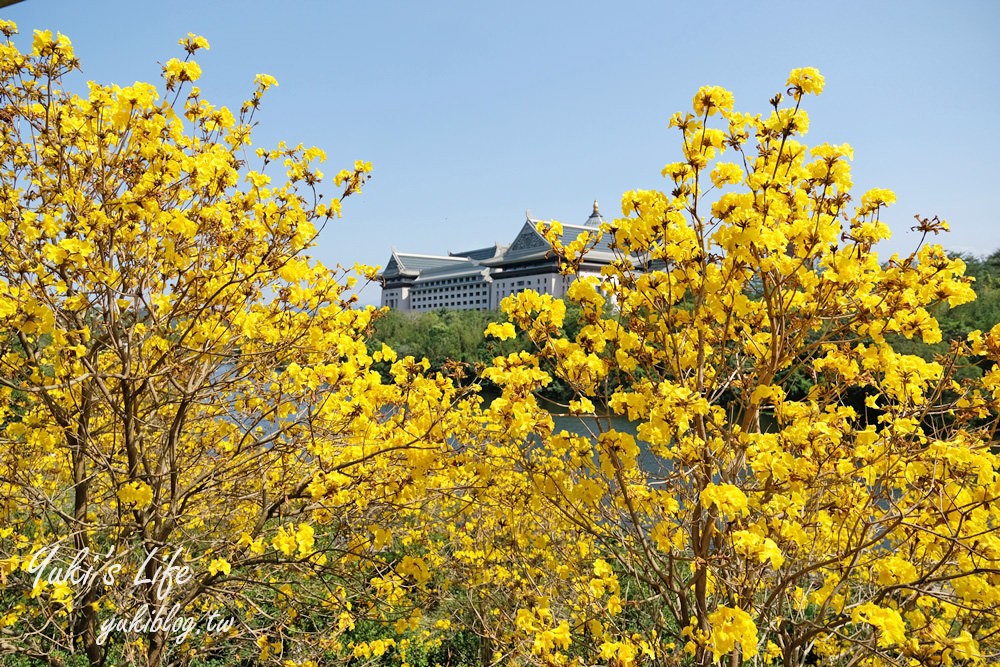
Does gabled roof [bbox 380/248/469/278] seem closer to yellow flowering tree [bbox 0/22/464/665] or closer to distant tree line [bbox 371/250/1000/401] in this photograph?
distant tree line [bbox 371/250/1000/401]

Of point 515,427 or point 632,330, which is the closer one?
point 515,427

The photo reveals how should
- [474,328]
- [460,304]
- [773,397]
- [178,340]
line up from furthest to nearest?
Result: [460,304], [474,328], [178,340], [773,397]

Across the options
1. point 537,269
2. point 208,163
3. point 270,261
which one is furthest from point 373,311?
point 537,269

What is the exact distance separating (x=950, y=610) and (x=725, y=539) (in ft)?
4.87

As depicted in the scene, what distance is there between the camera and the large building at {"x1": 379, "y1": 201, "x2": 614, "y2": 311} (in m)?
54.7

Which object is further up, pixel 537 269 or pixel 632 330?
pixel 537 269

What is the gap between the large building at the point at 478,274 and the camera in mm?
54719

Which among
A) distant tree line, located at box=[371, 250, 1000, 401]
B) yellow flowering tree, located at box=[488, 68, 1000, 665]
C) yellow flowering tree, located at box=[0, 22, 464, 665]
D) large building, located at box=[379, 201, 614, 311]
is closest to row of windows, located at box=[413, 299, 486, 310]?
large building, located at box=[379, 201, 614, 311]

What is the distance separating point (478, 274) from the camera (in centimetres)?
6216

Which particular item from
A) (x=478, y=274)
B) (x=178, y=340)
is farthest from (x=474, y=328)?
(x=178, y=340)

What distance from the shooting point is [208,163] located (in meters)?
2.37

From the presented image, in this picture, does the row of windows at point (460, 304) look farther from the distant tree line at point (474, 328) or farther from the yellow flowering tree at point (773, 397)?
the yellow flowering tree at point (773, 397)

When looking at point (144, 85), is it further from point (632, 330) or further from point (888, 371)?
point (888, 371)

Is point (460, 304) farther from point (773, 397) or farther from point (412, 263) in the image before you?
point (773, 397)
